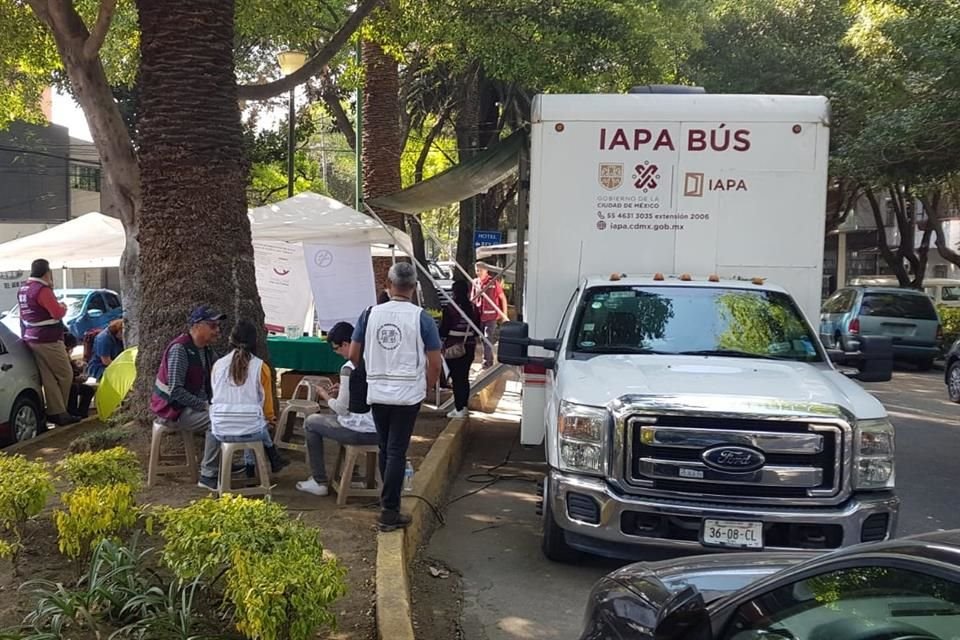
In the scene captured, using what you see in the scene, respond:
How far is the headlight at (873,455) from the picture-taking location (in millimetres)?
5016

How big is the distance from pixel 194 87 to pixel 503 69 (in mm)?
7624

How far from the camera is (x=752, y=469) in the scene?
4.96 metres

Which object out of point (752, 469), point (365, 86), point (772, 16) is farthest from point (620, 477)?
point (772, 16)

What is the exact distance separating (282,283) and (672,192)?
7.78 meters

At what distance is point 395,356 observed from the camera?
18.5ft

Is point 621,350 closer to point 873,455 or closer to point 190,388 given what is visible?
point 873,455

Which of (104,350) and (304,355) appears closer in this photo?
(104,350)

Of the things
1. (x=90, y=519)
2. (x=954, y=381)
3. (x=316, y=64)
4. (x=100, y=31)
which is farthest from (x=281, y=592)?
(x=954, y=381)

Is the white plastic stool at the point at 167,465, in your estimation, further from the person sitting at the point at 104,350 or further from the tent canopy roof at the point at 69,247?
the tent canopy roof at the point at 69,247

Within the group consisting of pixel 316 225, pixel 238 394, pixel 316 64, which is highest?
pixel 316 64

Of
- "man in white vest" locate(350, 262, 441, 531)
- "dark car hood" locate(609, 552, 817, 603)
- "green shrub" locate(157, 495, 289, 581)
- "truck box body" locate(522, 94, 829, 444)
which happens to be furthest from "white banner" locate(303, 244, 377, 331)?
"dark car hood" locate(609, 552, 817, 603)

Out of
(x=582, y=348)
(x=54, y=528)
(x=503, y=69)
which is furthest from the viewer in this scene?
(x=503, y=69)

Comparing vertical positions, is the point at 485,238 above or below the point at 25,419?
above

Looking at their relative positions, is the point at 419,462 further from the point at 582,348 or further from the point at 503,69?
the point at 503,69
